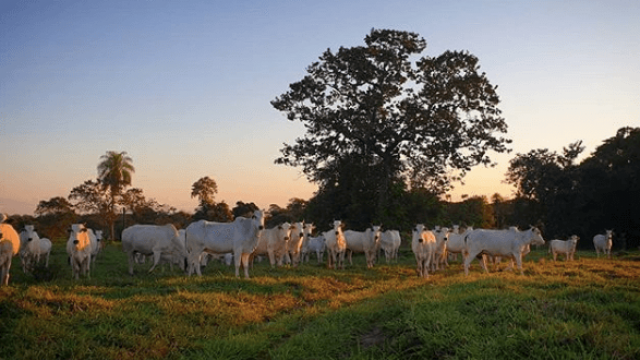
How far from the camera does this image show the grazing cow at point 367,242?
23531mm

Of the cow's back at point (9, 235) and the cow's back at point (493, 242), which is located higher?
the cow's back at point (9, 235)

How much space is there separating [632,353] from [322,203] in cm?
2637

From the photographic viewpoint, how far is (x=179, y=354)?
7246mm

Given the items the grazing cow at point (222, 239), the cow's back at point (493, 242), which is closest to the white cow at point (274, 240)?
the grazing cow at point (222, 239)

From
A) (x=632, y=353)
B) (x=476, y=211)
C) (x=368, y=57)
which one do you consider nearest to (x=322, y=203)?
(x=368, y=57)

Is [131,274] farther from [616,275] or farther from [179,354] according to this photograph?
[616,275]

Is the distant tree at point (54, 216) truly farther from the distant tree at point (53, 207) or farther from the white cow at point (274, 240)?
the white cow at point (274, 240)

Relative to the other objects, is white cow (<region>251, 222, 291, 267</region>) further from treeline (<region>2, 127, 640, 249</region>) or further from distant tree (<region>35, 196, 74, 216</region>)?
distant tree (<region>35, 196, 74, 216</region>)

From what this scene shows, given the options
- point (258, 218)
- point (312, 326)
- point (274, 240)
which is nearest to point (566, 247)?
point (274, 240)

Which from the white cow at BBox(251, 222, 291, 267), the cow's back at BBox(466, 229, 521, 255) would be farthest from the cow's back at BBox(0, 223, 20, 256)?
the cow's back at BBox(466, 229, 521, 255)

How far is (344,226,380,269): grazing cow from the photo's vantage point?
23531 millimetres

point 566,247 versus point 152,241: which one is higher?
point 152,241

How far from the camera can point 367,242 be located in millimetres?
23594

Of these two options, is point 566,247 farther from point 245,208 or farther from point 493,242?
point 245,208
